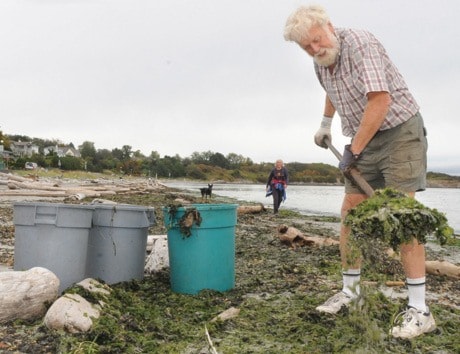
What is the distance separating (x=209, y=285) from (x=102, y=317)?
1246 mm

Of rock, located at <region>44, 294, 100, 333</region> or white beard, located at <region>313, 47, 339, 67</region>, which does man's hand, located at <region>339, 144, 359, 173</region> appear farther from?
rock, located at <region>44, 294, 100, 333</region>

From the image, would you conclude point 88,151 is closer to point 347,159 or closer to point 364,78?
point 347,159

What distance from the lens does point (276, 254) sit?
22.6ft

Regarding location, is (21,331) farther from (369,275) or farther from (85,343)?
(369,275)

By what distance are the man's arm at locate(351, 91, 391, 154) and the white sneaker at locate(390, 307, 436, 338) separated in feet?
4.21

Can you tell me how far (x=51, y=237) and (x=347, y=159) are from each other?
2439 millimetres

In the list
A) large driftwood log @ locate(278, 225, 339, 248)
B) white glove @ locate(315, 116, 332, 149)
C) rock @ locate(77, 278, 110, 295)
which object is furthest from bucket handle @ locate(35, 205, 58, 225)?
large driftwood log @ locate(278, 225, 339, 248)

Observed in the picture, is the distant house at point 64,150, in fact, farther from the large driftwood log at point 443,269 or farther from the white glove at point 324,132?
the white glove at point 324,132

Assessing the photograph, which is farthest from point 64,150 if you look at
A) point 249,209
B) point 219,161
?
point 249,209

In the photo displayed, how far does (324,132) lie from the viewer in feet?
14.4

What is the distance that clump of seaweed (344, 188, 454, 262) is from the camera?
3.09 metres

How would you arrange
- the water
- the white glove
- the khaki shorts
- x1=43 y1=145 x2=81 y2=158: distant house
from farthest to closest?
1. x1=43 y1=145 x2=81 y2=158: distant house
2. the water
3. the white glove
4. the khaki shorts

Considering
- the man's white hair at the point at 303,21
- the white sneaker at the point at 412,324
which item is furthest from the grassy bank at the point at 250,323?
the man's white hair at the point at 303,21

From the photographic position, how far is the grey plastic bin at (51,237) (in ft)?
12.9
